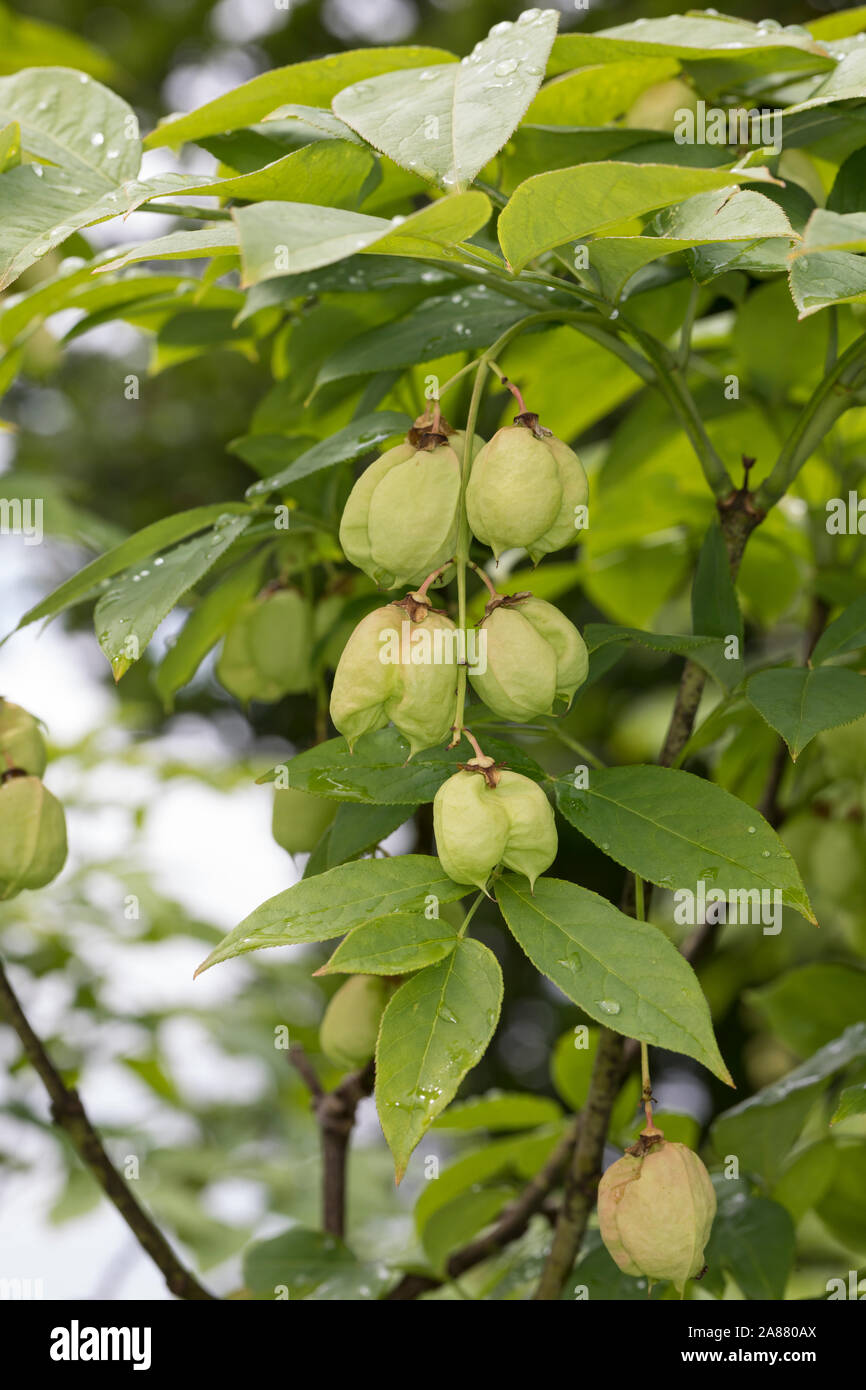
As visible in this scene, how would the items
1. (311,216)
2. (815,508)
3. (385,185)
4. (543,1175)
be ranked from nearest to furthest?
1. (311,216)
2. (385,185)
3. (543,1175)
4. (815,508)

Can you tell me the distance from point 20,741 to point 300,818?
0.49 feet

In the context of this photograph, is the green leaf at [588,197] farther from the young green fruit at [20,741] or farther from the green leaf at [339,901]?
the young green fruit at [20,741]

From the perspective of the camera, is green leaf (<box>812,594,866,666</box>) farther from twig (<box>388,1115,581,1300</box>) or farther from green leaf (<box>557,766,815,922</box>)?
twig (<box>388,1115,581,1300</box>)

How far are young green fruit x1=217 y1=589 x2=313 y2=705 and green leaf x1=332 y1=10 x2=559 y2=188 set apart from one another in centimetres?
30

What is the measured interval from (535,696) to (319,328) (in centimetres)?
30

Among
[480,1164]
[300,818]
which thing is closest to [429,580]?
[300,818]

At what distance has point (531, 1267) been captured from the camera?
746 millimetres

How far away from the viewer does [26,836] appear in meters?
0.62

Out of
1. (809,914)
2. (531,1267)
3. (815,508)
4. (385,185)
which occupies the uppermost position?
(385,185)

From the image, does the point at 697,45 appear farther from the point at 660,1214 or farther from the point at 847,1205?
the point at 847,1205

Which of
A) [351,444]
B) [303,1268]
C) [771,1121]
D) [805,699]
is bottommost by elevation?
[303,1268]

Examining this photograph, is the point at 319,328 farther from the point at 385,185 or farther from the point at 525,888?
the point at 525,888

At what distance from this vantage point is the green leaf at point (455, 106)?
40cm
